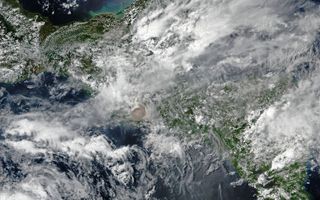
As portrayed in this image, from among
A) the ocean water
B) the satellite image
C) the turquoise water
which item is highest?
the ocean water

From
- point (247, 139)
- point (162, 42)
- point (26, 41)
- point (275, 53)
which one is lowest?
point (247, 139)

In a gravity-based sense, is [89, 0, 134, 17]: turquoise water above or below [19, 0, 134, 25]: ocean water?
below

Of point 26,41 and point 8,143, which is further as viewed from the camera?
point 26,41

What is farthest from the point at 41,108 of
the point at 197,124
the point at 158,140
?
the point at 197,124

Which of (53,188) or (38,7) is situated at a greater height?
(38,7)

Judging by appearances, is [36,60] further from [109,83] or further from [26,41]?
[109,83]

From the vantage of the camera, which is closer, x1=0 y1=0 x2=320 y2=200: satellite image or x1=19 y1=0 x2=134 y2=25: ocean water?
x1=0 y1=0 x2=320 y2=200: satellite image
